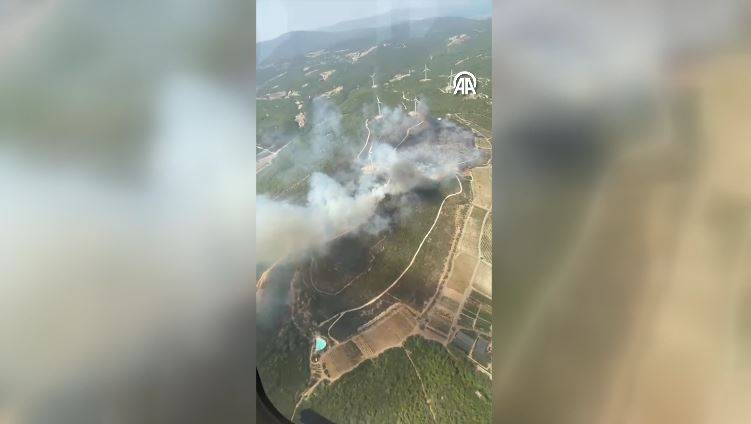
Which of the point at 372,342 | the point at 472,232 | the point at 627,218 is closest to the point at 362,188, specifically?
the point at 472,232

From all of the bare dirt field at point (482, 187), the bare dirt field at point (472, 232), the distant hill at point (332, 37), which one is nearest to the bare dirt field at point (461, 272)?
the bare dirt field at point (472, 232)

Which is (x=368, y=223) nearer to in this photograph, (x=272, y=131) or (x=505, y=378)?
(x=272, y=131)

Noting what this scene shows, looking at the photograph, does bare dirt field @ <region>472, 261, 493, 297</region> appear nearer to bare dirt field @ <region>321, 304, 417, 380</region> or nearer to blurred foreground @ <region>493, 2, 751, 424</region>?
blurred foreground @ <region>493, 2, 751, 424</region>

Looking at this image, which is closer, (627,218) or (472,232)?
(627,218)

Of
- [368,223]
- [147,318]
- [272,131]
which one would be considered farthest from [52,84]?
[368,223]

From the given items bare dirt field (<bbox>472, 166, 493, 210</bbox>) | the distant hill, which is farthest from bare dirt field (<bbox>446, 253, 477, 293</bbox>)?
the distant hill

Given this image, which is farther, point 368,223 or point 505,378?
point 368,223

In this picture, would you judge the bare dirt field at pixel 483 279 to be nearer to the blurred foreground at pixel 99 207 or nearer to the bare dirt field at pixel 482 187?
the bare dirt field at pixel 482 187

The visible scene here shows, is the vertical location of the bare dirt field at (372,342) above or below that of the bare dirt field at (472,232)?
below

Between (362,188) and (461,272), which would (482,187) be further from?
(362,188)
